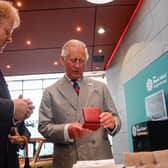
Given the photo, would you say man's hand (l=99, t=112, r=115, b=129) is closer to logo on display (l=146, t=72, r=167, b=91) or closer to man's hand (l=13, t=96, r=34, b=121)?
man's hand (l=13, t=96, r=34, b=121)

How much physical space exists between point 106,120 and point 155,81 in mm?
2633

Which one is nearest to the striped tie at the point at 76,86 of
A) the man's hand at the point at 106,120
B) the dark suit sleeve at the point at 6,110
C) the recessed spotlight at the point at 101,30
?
the man's hand at the point at 106,120

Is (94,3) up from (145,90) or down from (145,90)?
up

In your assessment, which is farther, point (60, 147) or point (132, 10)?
point (132, 10)

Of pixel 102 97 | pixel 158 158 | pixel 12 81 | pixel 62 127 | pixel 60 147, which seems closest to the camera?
pixel 158 158

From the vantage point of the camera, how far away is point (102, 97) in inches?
76.4

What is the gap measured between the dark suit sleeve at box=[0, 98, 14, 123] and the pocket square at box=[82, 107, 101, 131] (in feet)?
1.17

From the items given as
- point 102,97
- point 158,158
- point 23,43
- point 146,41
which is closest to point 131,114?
point 146,41

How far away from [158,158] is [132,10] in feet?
14.5

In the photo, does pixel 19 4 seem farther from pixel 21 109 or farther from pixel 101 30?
pixel 21 109

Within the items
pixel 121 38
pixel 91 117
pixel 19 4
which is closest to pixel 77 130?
pixel 91 117

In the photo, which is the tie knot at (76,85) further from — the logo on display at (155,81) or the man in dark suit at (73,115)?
the logo on display at (155,81)

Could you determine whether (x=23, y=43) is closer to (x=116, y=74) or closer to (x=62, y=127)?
(x=116, y=74)

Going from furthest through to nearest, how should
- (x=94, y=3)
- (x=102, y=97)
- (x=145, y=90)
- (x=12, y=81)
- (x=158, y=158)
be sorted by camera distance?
(x=12, y=81) → (x=94, y=3) → (x=145, y=90) → (x=102, y=97) → (x=158, y=158)
